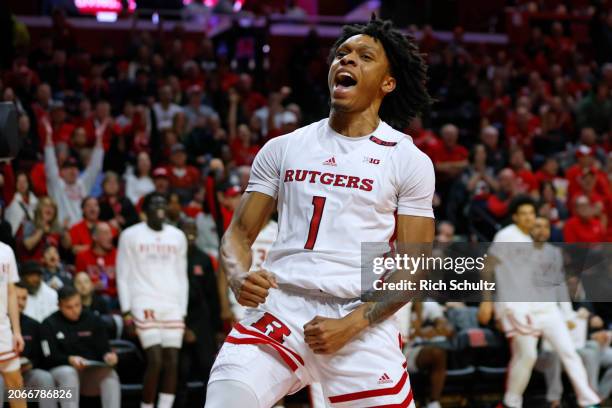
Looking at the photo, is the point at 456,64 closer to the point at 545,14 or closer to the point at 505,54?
the point at 505,54

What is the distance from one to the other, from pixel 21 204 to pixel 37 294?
1322 mm

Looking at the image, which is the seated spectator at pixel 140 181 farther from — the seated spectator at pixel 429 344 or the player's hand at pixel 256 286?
the player's hand at pixel 256 286

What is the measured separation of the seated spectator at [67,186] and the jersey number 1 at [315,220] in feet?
22.1

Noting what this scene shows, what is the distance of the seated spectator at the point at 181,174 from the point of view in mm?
11516

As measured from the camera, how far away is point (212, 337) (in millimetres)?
9633

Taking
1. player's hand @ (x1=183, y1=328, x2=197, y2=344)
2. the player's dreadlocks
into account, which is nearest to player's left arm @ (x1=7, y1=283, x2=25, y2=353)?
player's hand @ (x1=183, y1=328, x2=197, y2=344)

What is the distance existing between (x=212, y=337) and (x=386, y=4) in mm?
11913

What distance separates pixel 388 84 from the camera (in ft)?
14.0

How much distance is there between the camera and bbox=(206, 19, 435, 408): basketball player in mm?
3777

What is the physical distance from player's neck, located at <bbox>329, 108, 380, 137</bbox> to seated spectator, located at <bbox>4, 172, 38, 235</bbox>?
577 centimetres

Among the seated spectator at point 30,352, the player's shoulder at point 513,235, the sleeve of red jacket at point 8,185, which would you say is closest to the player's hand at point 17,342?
the seated spectator at point 30,352

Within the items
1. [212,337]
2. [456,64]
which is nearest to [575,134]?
[456,64]

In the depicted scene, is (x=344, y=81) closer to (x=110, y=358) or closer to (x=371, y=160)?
(x=371, y=160)

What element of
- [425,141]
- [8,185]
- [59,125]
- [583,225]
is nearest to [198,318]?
[8,185]
